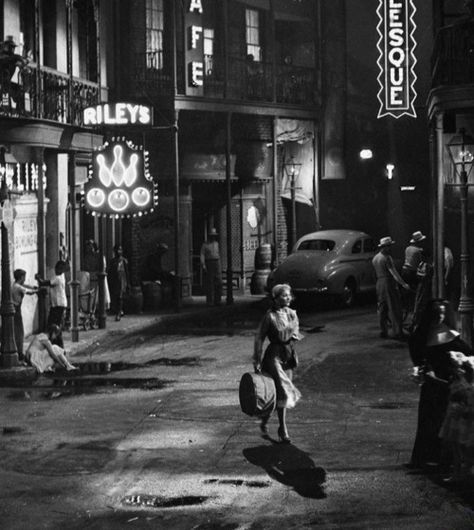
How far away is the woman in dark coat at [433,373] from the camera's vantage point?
11.9 meters

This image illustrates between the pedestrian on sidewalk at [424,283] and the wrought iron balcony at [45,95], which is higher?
the wrought iron balcony at [45,95]

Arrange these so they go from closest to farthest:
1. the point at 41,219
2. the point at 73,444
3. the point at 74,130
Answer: the point at 73,444 < the point at 41,219 < the point at 74,130

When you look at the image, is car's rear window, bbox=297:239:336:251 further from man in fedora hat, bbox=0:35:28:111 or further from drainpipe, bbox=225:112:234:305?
man in fedora hat, bbox=0:35:28:111

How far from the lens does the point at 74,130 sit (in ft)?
83.1

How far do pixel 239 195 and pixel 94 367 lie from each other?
15637 millimetres

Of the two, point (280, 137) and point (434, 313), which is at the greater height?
point (280, 137)

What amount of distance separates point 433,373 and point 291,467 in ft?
5.53

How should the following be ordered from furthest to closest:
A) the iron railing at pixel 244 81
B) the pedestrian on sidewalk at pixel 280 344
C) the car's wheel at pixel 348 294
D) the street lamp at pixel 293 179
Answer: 1. the street lamp at pixel 293 179
2. the iron railing at pixel 244 81
3. the car's wheel at pixel 348 294
4. the pedestrian on sidewalk at pixel 280 344

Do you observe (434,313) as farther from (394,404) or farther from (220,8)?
(220,8)

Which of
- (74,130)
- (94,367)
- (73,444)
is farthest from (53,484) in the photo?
(74,130)

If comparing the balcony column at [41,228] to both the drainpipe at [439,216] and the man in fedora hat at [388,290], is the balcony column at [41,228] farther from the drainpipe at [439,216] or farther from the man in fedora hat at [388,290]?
the drainpipe at [439,216]

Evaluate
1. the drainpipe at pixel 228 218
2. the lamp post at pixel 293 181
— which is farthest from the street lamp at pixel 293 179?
the drainpipe at pixel 228 218

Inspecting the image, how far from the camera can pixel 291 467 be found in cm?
1234

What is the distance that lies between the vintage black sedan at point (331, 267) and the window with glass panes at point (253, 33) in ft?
22.3
